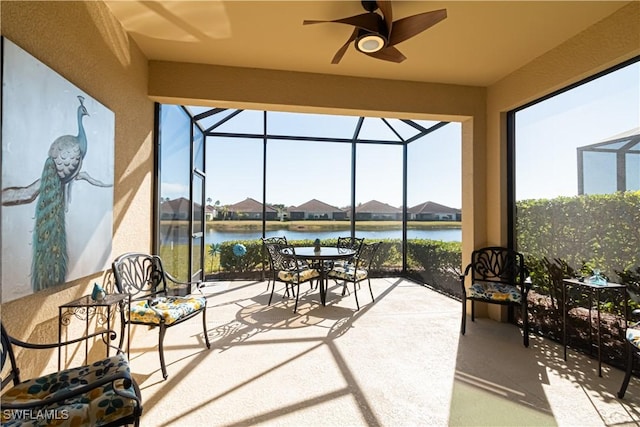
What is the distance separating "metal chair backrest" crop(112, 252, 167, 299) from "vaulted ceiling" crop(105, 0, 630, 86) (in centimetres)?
195

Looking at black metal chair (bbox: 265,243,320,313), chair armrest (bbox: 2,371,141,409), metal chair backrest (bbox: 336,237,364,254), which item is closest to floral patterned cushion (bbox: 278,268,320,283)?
black metal chair (bbox: 265,243,320,313)

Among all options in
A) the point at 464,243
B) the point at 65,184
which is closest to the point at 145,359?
the point at 65,184

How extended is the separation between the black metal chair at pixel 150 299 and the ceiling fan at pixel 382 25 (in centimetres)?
236

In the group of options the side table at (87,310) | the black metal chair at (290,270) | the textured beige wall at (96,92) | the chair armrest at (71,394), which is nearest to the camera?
the chair armrest at (71,394)

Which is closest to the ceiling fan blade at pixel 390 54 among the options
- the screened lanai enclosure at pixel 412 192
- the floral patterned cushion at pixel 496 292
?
the screened lanai enclosure at pixel 412 192

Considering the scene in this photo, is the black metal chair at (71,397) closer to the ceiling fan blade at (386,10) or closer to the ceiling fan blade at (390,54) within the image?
the ceiling fan blade at (386,10)

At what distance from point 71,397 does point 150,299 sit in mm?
1457

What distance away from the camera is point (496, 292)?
3.03 metres

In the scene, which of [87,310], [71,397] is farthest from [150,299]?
[71,397]

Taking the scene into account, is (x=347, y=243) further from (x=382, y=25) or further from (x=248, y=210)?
(x=382, y=25)

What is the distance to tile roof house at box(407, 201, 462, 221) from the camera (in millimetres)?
4567

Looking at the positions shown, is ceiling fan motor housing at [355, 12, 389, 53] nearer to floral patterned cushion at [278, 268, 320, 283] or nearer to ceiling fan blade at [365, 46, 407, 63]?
ceiling fan blade at [365, 46, 407, 63]

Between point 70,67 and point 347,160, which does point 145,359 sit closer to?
point 70,67

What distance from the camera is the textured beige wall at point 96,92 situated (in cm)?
154
